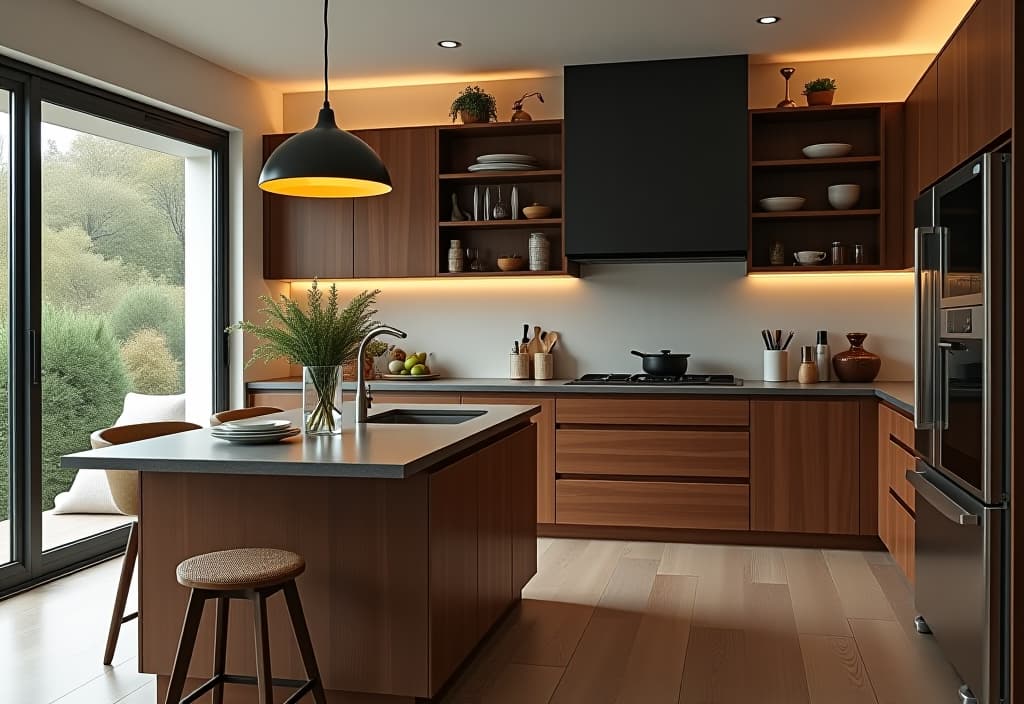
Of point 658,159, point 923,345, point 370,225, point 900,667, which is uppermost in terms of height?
point 658,159

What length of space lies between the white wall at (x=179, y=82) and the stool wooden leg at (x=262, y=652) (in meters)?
2.73

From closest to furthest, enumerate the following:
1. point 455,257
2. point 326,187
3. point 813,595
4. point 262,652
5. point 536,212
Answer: point 262,652
point 326,187
point 813,595
point 536,212
point 455,257

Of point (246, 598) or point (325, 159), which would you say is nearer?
point (246, 598)

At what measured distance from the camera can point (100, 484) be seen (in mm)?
4480

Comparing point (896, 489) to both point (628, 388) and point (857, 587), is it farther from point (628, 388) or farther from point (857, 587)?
point (628, 388)

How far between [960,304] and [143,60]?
152 inches

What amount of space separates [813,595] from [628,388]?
1.43 m

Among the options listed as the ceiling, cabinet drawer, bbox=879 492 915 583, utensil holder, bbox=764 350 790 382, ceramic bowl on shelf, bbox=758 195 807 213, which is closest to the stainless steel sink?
cabinet drawer, bbox=879 492 915 583

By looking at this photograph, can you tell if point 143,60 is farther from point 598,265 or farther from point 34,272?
point 598,265

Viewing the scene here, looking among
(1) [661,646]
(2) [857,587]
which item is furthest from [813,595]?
(1) [661,646]

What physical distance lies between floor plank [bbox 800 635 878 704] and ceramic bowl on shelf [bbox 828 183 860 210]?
2.48 m

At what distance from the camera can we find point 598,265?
18.6 ft

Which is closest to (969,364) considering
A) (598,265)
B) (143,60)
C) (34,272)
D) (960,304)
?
(960,304)

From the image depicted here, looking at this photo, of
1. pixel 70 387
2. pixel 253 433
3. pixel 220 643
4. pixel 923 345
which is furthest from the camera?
pixel 70 387
